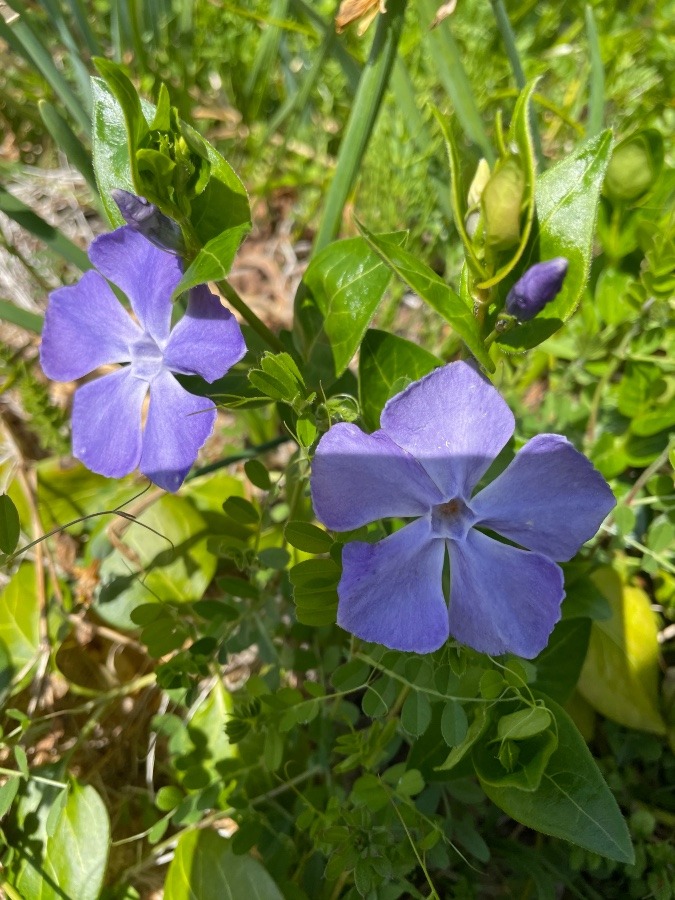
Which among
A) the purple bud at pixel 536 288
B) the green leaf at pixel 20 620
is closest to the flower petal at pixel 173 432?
the purple bud at pixel 536 288

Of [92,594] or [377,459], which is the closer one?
[377,459]

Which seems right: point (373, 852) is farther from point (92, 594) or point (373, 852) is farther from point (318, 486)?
point (92, 594)

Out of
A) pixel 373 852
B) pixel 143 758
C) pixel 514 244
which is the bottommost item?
pixel 143 758

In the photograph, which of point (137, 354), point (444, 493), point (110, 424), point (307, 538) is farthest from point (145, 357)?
point (444, 493)

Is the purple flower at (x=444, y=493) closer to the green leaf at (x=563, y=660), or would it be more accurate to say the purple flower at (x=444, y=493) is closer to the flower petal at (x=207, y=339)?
the flower petal at (x=207, y=339)

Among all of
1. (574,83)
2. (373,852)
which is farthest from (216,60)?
(373,852)

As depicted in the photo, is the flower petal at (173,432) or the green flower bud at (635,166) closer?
the flower petal at (173,432)

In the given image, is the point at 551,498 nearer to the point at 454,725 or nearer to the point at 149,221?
the point at 454,725
